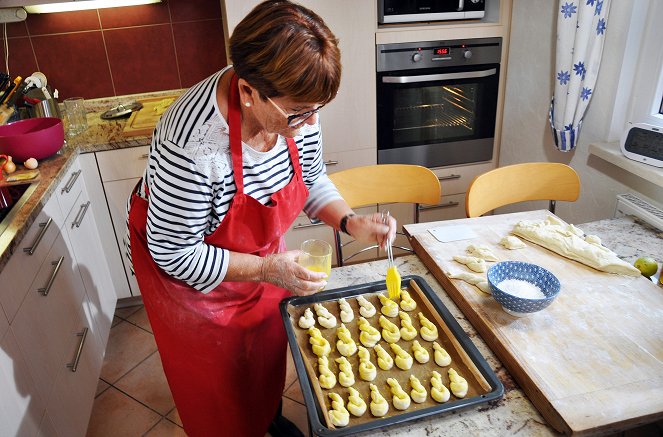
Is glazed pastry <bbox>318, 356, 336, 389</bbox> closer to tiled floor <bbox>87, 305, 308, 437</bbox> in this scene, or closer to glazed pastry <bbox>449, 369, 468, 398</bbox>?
glazed pastry <bbox>449, 369, 468, 398</bbox>

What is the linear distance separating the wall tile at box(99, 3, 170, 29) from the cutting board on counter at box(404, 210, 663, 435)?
6.15 feet

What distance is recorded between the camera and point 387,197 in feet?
6.20

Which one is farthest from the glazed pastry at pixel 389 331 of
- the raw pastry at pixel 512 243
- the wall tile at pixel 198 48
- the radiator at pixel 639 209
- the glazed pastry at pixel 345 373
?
the wall tile at pixel 198 48

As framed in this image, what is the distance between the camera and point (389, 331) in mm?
1154

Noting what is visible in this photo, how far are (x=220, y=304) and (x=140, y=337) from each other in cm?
124

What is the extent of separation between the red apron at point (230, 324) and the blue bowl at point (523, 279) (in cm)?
52

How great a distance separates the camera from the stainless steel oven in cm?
238

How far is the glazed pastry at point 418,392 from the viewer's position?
976 mm

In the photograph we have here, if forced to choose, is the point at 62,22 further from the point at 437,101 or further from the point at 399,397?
the point at 399,397

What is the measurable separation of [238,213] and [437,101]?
1.68 m

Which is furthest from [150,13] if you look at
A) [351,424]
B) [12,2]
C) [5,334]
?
[351,424]

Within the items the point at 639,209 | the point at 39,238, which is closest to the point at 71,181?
the point at 39,238

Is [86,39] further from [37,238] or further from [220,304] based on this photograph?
[220,304]

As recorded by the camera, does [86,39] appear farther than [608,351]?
Yes
